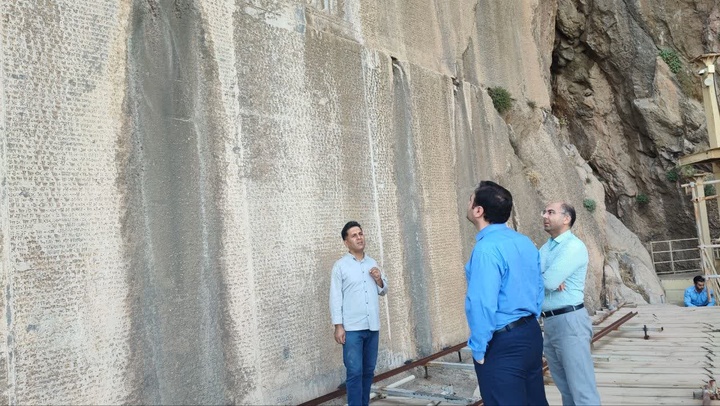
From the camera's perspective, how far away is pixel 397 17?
21.8ft

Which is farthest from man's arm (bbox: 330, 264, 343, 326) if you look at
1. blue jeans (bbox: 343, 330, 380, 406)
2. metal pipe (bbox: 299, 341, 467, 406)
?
metal pipe (bbox: 299, 341, 467, 406)

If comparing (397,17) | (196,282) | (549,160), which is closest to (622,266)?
(549,160)

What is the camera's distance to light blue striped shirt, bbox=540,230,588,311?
10.6 ft

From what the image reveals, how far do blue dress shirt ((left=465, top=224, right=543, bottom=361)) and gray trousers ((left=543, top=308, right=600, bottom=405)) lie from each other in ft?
2.00

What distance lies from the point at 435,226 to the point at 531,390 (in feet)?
13.4

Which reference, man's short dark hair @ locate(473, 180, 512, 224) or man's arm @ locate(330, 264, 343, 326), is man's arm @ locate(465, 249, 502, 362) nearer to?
man's short dark hair @ locate(473, 180, 512, 224)

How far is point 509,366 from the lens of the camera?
251 cm

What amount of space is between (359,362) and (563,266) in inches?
55.6

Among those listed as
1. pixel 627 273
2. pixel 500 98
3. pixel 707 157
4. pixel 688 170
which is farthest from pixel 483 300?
pixel 688 170

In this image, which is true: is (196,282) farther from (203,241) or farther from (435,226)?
(435,226)

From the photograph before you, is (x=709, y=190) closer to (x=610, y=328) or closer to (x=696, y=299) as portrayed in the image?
(x=696, y=299)

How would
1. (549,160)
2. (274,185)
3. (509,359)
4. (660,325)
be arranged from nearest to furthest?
(509,359) → (274,185) → (660,325) → (549,160)

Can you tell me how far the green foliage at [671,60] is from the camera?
15.6 meters

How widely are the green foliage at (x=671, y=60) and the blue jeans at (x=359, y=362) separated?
1484 centimetres
